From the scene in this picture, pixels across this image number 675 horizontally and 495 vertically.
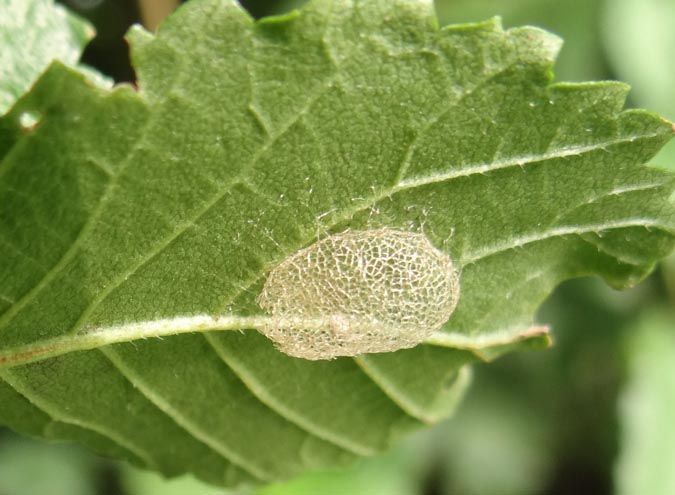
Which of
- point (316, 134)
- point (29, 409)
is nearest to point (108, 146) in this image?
point (316, 134)

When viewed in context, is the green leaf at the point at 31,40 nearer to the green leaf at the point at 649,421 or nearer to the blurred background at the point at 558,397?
the blurred background at the point at 558,397

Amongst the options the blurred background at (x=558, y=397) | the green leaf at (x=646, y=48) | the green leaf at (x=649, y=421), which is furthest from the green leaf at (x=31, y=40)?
the green leaf at (x=649, y=421)

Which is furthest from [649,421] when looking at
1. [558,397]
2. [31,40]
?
[31,40]

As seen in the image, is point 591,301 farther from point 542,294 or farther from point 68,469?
point 68,469

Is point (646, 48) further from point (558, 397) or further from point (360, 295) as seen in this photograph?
point (360, 295)

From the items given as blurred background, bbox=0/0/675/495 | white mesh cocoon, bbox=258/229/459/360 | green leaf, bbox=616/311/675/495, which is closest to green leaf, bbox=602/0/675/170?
blurred background, bbox=0/0/675/495
